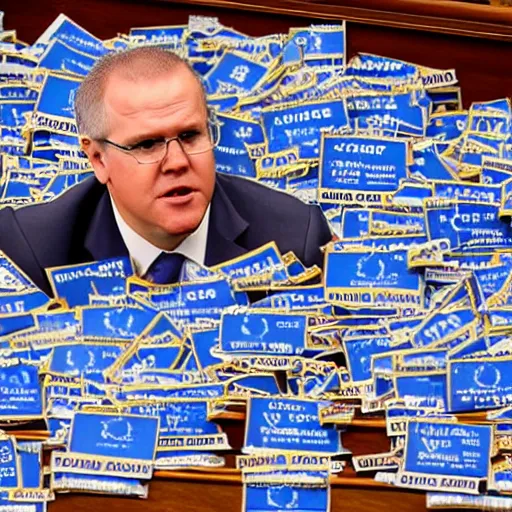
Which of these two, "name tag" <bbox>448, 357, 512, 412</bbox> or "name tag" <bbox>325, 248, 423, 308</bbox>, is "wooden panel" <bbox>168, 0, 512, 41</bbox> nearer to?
"name tag" <bbox>325, 248, 423, 308</bbox>

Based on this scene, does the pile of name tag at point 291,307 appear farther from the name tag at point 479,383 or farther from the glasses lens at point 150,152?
the glasses lens at point 150,152

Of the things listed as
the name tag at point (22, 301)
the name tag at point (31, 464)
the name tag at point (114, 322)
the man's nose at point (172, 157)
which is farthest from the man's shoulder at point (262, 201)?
the name tag at point (31, 464)

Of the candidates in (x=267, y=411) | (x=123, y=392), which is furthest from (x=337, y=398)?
(x=123, y=392)

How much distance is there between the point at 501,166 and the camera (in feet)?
7.98

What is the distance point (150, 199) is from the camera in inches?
90.8

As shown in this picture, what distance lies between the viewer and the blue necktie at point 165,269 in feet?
7.64

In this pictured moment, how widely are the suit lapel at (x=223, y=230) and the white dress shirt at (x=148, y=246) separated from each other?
0.04ft

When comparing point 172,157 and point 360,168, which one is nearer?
point 172,157

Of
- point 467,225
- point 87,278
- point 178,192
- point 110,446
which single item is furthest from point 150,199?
point 467,225

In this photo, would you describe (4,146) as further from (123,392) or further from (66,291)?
(123,392)

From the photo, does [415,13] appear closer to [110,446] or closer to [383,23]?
[383,23]

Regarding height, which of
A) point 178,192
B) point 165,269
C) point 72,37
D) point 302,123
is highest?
point 72,37

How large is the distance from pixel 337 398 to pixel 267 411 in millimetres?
108

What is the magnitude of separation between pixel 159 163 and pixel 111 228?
0.46 feet
